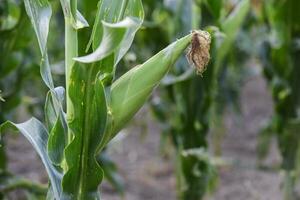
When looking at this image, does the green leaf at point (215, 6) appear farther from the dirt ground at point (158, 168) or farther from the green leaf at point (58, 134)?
the dirt ground at point (158, 168)

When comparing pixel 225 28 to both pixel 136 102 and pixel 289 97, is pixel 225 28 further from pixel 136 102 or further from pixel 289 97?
pixel 136 102

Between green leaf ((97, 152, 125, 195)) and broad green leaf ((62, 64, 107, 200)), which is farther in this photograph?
green leaf ((97, 152, 125, 195))

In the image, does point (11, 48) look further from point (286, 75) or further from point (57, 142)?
point (286, 75)

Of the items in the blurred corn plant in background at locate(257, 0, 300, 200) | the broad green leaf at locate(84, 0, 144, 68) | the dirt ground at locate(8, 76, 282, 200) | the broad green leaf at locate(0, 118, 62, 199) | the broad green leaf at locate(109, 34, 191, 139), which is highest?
the broad green leaf at locate(84, 0, 144, 68)

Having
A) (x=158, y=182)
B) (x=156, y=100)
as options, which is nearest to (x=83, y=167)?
(x=156, y=100)

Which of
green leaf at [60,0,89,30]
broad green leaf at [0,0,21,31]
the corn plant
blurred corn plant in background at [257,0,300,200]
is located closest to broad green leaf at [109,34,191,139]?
the corn plant

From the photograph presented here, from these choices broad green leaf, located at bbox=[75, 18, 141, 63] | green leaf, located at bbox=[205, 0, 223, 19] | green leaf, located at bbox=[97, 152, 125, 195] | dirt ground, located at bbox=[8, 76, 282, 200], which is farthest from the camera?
dirt ground, located at bbox=[8, 76, 282, 200]

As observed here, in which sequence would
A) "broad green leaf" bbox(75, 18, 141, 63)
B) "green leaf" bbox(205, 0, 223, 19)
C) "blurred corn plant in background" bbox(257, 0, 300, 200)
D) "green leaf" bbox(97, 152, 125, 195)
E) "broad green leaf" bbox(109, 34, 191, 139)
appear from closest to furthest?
1. "broad green leaf" bbox(75, 18, 141, 63)
2. "broad green leaf" bbox(109, 34, 191, 139)
3. "green leaf" bbox(205, 0, 223, 19)
4. "blurred corn plant in background" bbox(257, 0, 300, 200)
5. "green leaf" bbox(97, 152, 125, 195)

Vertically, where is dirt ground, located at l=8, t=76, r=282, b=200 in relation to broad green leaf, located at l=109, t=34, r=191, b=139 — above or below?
below

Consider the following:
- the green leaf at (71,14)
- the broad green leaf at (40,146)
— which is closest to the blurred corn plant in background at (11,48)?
the broad green leaf at (40,146)

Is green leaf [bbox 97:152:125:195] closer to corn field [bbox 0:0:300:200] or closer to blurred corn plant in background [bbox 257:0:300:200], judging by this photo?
corn field [bbox 0:0:300:200]
